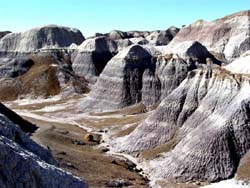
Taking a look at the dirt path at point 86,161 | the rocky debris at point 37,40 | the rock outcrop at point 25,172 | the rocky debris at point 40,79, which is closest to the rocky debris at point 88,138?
the dirt path at point 86,161

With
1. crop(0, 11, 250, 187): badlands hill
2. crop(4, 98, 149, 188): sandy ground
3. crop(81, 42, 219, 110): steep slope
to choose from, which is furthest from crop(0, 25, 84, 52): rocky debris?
crop(4, 98, 149, 188): sandy ground

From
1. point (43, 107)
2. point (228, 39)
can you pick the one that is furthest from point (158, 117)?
point (228, 39)

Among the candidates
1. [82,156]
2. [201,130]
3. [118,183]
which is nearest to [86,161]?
[82,156]

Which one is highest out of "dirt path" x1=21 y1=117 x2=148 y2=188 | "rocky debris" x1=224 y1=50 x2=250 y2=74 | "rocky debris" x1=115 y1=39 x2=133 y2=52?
"rocky debris" x1=224 y1=50 x2=250 y2=74

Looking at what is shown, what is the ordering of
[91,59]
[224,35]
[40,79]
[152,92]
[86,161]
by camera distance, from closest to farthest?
[86,161] < [152,92] < [40,79] < [91,59] < [224,35]

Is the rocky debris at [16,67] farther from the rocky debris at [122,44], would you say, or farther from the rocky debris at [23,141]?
the rocky debris at [23,141]

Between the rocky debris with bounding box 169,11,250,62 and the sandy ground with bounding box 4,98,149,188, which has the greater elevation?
the rocky debris with bounding box 169,11,250,62

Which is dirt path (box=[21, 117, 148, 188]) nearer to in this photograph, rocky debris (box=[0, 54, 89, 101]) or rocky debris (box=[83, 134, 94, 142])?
rocky debris (box=[83, 134, 94, 142])

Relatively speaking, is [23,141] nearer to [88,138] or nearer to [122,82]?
[88,138]
